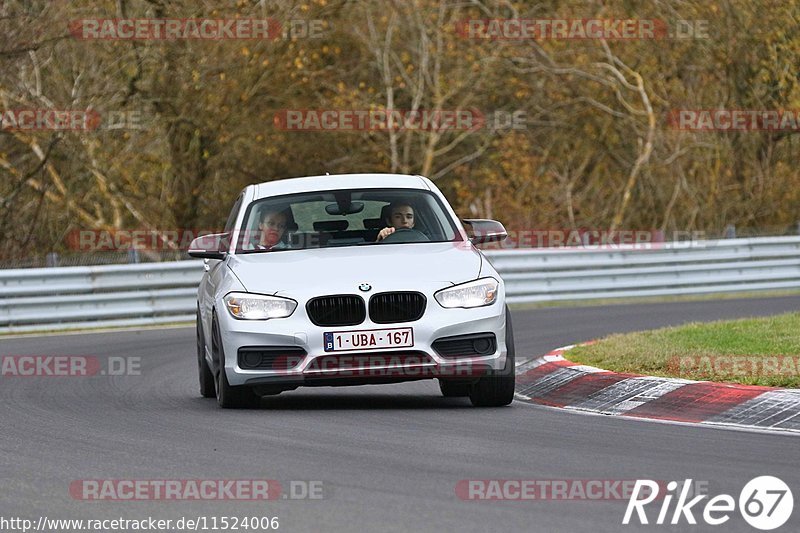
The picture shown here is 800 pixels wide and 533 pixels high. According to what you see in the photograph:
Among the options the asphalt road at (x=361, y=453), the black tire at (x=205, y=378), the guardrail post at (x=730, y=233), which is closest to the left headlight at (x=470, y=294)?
the asphalt road at (x=361, y=453)

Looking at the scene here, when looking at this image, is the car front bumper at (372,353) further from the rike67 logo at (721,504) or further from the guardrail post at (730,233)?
the guardrail post at (730,233)

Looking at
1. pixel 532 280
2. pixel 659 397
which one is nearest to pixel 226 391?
pixel 659 397

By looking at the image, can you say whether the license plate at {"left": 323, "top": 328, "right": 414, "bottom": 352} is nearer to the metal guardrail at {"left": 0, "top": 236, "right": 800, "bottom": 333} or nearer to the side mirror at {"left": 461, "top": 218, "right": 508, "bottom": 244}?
the side mirror at {"left": 461, "top": 218, "right": 508, "bottom": 244}

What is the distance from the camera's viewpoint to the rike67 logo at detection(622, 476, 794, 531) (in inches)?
257

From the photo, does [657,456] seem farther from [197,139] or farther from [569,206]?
[569,206]

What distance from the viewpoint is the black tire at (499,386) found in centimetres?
1117

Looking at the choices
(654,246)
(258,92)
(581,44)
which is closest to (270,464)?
(654,246)

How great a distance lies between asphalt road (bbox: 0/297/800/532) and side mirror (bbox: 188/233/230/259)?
1103mm

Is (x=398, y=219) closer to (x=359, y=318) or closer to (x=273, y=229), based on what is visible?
(x=273, y=229)

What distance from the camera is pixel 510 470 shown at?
7.99 meters

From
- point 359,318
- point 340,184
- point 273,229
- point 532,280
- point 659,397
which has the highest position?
point 340,184

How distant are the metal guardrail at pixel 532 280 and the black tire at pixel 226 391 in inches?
451

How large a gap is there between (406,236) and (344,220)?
52 cm

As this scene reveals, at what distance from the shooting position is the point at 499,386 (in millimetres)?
11234
